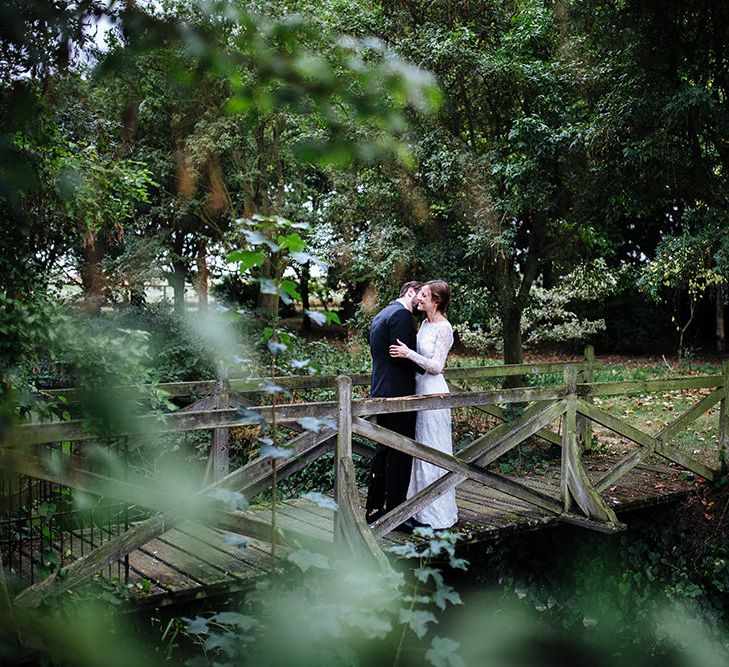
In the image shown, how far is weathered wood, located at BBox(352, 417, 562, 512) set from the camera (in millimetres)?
5078

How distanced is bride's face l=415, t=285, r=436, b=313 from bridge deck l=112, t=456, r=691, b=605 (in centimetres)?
175

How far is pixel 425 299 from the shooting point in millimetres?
5902

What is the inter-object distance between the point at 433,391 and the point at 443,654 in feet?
12.1

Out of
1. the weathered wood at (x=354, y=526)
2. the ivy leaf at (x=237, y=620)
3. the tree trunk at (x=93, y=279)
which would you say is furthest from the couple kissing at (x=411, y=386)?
the tree trunk at (x=93, y=279)

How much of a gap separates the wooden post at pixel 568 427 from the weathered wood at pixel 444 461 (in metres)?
0.12

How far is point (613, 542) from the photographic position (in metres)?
7.23

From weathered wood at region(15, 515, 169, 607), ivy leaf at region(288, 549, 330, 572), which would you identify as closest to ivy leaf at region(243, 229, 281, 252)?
→ ivy leaf at region(288, 549, 330, 572)

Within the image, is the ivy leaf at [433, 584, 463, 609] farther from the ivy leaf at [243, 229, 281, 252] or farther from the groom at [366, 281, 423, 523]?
the groom at [366, 281, 423, 523]

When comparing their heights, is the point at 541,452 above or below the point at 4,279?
below

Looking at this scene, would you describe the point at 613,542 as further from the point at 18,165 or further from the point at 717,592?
the point at 18,165

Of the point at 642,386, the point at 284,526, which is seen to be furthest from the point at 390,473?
the point at 642,386

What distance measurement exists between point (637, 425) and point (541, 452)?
12.8 feet

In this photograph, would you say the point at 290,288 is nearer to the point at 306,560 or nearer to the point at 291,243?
the point at 291,243

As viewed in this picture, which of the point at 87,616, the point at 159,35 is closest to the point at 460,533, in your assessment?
the point at 87,616
